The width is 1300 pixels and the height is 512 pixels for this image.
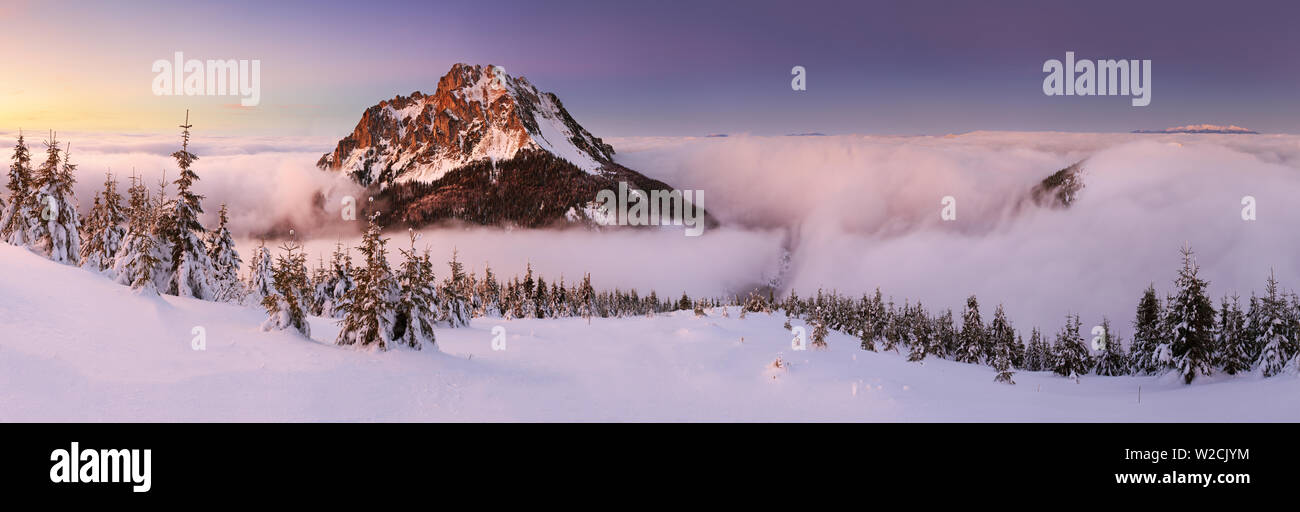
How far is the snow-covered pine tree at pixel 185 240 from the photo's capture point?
2594 cm

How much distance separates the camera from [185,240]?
2633 centimetres

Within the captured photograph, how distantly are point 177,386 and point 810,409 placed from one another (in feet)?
61.5

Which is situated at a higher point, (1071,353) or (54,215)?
(54,215)

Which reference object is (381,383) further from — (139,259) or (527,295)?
(527,295)

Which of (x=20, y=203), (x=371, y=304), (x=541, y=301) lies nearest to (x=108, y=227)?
(x=20, y=203)

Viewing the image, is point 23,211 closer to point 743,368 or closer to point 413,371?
point 413,371

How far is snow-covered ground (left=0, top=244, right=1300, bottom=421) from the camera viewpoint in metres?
12.9

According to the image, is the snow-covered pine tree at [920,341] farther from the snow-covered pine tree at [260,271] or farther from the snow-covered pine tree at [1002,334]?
the snow-covered pine tree at [260,271]

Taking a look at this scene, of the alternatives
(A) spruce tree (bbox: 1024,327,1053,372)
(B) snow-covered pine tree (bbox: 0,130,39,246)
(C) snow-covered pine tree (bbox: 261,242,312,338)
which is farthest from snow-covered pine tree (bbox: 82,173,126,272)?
(A) spruce tree (bbox: 1024,327,1053,372)

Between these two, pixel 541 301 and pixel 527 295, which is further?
pixel 541 301

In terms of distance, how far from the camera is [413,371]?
19.8 meters

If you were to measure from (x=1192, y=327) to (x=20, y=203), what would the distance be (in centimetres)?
6983

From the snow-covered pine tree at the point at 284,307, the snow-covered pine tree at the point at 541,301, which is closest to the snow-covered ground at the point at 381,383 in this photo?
the snow-covered pine tree at the point at 284,307

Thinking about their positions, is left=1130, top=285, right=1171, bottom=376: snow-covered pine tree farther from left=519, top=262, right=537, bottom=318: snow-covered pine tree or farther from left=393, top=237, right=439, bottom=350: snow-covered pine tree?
left=519, top=262, right=537, bottom=318: snow-covered pine tree
